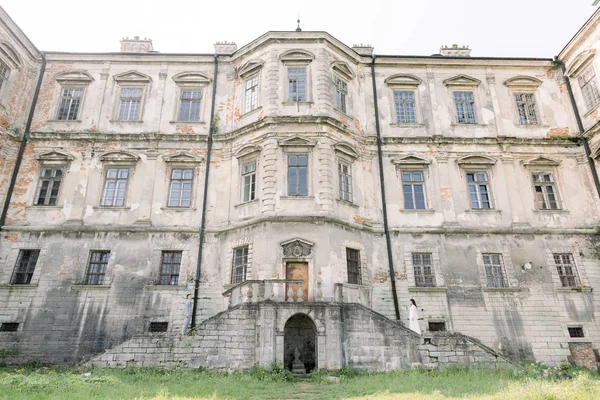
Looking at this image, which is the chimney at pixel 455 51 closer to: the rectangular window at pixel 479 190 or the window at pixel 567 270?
the rectangular window at pixel 479 190

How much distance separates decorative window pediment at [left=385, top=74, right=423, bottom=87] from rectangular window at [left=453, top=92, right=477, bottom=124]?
6.99ft

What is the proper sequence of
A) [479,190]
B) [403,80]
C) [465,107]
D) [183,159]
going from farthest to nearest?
[403,80] → [465,107] → [479,190] → [183,159]

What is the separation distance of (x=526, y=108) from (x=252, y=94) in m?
14.0

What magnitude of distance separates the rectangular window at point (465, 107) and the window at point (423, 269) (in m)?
7.37

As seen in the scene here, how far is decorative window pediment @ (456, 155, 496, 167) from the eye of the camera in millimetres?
18734

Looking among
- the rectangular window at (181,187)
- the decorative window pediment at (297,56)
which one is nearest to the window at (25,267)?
the rectangular window at (181,187)

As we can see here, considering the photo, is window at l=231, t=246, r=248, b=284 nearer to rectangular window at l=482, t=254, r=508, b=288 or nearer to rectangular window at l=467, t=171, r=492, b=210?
rectangular window at l=482, t=254, r=508, b=288

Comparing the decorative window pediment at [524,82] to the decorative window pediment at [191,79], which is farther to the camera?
the decorative window pediment at [524,82]

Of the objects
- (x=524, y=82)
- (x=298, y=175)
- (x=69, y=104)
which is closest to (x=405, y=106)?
(x=524, y=82)

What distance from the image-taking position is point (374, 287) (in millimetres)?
16500

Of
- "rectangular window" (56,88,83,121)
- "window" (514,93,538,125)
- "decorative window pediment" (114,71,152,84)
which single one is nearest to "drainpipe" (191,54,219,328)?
"decorative window pediment" (114,71,152,84)

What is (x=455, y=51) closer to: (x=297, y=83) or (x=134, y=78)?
(x=297, y=83)

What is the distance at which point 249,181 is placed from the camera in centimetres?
1742

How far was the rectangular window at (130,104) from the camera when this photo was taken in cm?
1945
